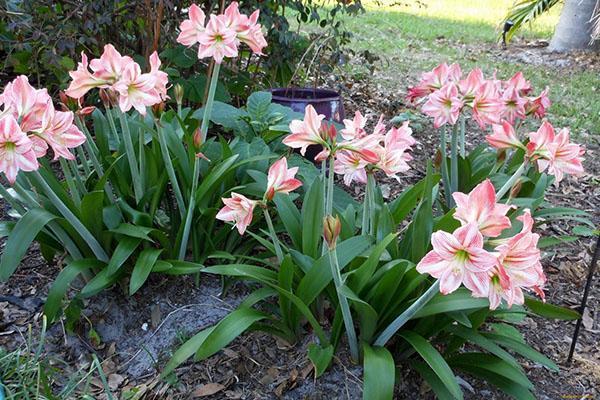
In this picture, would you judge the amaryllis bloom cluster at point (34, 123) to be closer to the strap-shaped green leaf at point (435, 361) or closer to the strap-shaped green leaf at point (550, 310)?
the strap-shaped green leaf at point (435, 361)

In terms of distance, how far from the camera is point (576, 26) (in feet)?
25.6

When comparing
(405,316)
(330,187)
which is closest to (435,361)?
(405,316)

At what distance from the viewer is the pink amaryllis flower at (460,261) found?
127 centimetres

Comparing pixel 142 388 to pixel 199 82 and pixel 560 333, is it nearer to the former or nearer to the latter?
pixel 560 333

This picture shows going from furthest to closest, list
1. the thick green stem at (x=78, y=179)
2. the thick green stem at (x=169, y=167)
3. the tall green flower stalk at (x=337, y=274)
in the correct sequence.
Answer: the thick green stem at (x=78, y=179) < the thick green stem at (x=169, y=167) < the tall green flower stalk at (x=337, y=274)

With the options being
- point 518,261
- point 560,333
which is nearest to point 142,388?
point 518,261

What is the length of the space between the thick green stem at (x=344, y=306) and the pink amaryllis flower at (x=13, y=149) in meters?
0.83

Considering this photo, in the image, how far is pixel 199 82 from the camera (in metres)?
3.41

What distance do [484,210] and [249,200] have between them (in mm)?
650

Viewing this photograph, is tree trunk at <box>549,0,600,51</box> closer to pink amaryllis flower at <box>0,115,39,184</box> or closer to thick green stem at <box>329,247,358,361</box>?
thick green stem at <box>329,247,358,361</box>

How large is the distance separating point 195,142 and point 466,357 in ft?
3.78

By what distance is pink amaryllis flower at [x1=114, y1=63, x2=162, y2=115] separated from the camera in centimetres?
192

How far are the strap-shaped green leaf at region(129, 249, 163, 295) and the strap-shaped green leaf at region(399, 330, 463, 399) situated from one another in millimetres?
868

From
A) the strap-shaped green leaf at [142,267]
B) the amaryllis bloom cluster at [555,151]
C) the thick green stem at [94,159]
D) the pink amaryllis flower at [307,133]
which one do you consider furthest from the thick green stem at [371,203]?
the thick green stem at [94,159]
